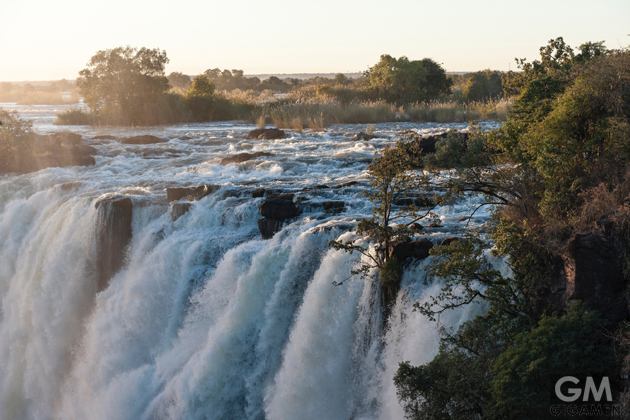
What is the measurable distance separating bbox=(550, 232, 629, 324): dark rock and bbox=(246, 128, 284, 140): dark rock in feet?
70.6

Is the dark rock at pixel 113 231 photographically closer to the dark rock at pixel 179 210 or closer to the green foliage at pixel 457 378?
the dark rock at pixel 179 210

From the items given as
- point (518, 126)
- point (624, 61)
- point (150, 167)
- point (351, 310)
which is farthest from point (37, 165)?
point (624, 61)

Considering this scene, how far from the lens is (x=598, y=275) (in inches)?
310

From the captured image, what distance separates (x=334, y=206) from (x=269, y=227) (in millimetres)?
1801

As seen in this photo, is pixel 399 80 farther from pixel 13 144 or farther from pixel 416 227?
pixel 416 227

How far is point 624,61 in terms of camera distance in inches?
372

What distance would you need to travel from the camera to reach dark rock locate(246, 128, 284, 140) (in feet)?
94.1

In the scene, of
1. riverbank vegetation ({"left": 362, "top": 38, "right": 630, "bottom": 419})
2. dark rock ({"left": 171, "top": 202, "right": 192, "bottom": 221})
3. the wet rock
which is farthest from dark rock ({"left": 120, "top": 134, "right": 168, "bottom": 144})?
riverbank vegetation ({"left": 362, "top": 38, "right": 630, "bottom": 419})

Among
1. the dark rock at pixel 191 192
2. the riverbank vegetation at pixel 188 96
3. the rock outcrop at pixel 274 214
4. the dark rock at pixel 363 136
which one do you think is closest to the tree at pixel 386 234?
the rock outcrop at pixel 274 214

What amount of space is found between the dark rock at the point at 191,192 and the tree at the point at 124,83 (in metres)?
24.1

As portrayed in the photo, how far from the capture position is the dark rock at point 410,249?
34.7 ft

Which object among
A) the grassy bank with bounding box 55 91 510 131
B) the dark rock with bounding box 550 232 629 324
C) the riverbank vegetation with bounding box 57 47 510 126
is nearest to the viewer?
the dark rock with bounding box 550 232 629 324

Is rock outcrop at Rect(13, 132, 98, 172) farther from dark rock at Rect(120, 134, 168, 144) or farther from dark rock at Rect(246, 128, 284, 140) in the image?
dark rock at Rect(246, 128, 284, 140)

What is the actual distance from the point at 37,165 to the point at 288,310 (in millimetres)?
17651
